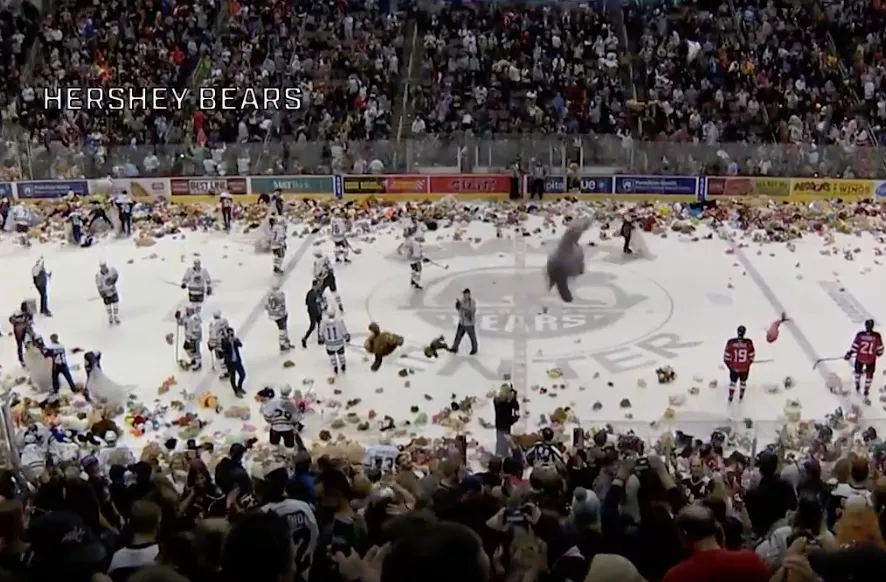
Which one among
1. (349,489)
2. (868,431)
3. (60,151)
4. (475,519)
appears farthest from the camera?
(60,151)

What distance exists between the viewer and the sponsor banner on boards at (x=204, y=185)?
80.1 feet

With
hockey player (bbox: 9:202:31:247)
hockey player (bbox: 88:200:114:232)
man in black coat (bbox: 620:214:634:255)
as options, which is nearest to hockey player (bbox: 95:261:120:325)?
hockey player (bbox: 88:200:114:232)

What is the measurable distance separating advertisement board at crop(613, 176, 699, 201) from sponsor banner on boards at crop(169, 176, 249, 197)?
29.4 feet

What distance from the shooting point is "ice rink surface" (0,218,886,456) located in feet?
42.8

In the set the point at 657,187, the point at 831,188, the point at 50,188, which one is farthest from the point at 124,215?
the point at 831,188

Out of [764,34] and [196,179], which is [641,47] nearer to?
[764,34]

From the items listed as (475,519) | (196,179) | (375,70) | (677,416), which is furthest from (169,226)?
(475,519)

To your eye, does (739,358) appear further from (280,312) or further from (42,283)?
(42,283)

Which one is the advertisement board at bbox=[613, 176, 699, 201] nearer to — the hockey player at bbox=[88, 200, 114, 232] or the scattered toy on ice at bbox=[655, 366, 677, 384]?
the scattered toy on ice at bbox=[655, 366, 677, 384]

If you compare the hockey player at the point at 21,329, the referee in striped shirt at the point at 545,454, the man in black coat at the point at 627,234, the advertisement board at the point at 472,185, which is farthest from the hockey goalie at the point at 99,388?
the advertisement board at the point at 472,185

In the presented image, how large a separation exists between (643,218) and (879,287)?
18.7 ft

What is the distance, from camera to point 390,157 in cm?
2458

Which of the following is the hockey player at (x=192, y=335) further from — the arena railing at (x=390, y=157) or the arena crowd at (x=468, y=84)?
the arena railing at (x=390, y=157)

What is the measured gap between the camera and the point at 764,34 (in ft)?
89.6
